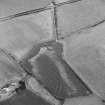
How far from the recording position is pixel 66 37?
1.07 metres

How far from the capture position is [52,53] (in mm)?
1061

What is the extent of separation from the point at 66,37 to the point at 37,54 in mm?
196

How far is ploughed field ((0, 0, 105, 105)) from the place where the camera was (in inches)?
39.5

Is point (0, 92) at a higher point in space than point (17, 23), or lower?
lower

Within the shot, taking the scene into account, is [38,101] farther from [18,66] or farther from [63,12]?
[63,12]

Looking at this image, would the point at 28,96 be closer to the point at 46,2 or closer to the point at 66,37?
the point at 66,37

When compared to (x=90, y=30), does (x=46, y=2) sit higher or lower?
higher

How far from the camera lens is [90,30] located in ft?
3.51

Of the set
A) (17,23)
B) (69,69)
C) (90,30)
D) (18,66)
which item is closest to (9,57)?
(18,66)

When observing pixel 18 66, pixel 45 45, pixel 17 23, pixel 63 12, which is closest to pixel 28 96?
pixel 18 66

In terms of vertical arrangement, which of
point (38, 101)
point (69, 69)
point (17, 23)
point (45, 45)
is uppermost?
point (17, 23)

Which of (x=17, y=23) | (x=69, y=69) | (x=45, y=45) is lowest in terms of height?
(x=69, y=69)

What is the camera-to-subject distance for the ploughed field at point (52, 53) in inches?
39.5

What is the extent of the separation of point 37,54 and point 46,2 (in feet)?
0.99
